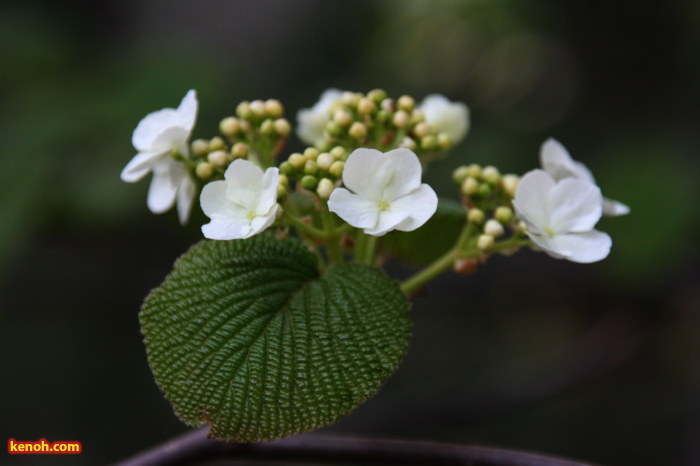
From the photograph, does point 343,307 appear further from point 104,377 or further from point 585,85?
point 585,85

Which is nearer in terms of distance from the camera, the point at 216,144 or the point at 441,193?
the point at 216,144

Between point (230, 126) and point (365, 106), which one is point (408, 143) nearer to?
point (365, 106)

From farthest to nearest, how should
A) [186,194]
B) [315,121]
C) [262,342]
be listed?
[315,121] → [186,194] → [262,342]

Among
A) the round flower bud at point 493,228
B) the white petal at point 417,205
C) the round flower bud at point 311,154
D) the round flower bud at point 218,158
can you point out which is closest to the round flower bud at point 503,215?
the round flower bud at point 493,228

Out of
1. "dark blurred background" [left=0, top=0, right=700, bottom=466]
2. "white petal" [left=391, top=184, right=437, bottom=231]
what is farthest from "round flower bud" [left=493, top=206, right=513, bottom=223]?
"dark blurred background" [left=0, top=0, right=700, bottom=466]

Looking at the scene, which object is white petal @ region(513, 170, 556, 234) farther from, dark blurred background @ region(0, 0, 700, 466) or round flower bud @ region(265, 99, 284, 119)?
dark blurred background @ region(0, 0, 700, 466)

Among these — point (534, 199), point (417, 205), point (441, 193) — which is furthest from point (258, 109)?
point (441, 193)
